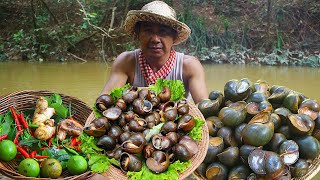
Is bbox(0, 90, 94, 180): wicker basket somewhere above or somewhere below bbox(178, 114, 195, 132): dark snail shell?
below

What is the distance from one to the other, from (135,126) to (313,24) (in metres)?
11.0

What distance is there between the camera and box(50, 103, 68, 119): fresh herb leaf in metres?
2.67

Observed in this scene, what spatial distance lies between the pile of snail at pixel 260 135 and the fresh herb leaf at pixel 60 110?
44.3 inches

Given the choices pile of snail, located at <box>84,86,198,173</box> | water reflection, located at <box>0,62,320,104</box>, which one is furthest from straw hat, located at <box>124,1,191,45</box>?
water reflection, located at <box>0,62,320,104</box>

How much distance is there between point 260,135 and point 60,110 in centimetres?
149

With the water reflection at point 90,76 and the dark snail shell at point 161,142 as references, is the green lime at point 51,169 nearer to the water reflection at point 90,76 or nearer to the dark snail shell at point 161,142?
the dark snail shell at point 161,142

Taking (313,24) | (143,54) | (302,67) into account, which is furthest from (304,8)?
(143,54)

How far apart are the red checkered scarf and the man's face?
0.15 m

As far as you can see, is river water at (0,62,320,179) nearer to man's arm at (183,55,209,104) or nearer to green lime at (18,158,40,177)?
man's arm at (183,55,209,104)

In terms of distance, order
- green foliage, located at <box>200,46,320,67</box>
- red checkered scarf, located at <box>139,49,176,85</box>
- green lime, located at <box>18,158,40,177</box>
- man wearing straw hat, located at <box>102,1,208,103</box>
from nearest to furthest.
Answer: green lime, located at <box>18,158,40,177</box> < man wearing straw hat, located at <box>102,1,208,103</box> < red checkered scarf, located at <box>139,49,176,85</box> < green foliage, located at <box>200,46,320,67</box>

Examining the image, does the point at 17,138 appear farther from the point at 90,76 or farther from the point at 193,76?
the point at 90,76

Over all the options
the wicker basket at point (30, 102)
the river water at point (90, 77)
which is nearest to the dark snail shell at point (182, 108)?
the wicker basket at point (30, 102)

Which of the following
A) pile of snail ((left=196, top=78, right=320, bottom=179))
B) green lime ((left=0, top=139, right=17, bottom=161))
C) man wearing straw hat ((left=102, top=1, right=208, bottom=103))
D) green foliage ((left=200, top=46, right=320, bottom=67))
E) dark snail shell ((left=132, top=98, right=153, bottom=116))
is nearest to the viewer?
→ pile of snail ((left=196, top=78, right=320, bottom=179))

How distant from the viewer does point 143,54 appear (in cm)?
290
